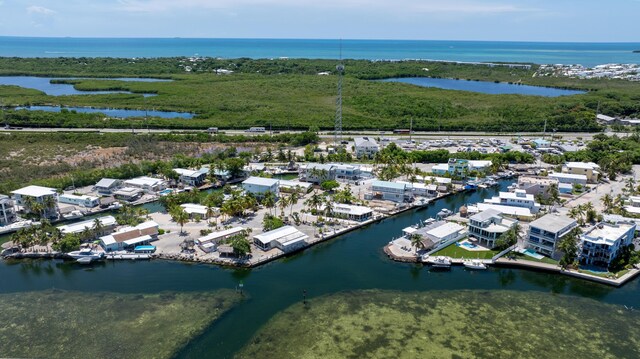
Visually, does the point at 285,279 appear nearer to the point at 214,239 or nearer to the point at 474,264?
the point at 214,239

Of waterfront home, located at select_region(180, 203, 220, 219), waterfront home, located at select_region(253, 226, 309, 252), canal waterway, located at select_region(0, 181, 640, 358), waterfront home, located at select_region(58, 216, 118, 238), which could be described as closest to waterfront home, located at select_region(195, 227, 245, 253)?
canal waterway, located at select_region(0, 181, 640, 358)

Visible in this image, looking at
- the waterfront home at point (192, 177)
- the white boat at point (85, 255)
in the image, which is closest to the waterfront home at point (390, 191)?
the waterfront home at point (192, 177)

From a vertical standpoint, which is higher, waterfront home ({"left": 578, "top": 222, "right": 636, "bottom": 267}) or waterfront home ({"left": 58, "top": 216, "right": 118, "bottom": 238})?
waterfront home ({"left": 578, "top": 222, "right": 636, "bottom": 267})

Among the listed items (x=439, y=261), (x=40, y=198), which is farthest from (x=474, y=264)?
(x=40, y=198)

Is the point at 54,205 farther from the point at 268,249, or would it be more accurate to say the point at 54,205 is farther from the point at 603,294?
the point at 603,294

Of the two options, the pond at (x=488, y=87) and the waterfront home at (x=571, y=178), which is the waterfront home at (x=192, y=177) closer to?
the waterfront home at (x=571, y=178)

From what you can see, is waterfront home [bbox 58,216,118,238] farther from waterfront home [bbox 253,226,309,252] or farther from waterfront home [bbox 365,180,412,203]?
waterfront home [bbox 365,180,412,203]
